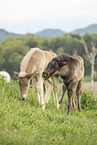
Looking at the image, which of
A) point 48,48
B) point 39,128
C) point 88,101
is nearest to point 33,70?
point 39,128

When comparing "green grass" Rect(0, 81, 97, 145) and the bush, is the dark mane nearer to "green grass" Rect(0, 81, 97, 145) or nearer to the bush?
"green grass" Rect(0, 81, 97, 145)

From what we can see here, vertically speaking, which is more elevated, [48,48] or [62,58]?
[48,48]

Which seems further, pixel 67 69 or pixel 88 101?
pixel 88 101

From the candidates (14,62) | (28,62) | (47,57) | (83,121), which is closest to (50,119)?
(83,121)

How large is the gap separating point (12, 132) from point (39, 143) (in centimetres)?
65

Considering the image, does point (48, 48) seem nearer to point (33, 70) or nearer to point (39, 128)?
point (33, 70)

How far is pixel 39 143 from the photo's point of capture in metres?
4.56

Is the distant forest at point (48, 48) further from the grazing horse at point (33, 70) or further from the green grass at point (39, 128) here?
the green grass at point (39, 128)

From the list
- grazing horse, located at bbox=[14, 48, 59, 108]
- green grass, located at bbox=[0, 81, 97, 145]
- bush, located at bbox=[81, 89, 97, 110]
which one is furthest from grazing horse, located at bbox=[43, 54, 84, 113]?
bush, located at bbox=[81, 89, 97, 110]

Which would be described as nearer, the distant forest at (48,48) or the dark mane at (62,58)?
the dark mane at (62,58)

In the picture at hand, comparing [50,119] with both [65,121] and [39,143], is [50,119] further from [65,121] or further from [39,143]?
[39,143]

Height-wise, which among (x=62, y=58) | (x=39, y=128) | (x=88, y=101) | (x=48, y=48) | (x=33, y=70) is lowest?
(x=88, y=101)

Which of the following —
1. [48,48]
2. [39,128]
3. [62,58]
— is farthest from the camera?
[48,48]

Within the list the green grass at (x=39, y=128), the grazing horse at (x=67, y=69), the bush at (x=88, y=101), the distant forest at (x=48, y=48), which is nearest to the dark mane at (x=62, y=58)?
the grazing horse at (x=67, y=69)
